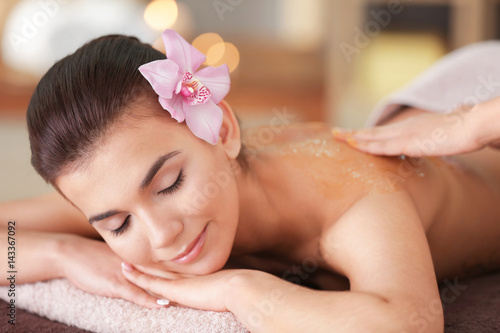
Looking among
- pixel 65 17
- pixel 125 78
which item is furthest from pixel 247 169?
pixel 65 17

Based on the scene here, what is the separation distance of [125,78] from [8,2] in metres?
3.47

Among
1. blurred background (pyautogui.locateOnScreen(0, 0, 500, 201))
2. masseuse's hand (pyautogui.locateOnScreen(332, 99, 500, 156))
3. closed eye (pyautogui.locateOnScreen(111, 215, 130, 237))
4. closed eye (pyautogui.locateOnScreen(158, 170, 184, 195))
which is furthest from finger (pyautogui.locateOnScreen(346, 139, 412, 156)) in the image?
blurred background (pyautogui.locateOnScreen(0, 0, 500, 201))

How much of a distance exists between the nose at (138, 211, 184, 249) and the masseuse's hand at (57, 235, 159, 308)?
5.8 inches

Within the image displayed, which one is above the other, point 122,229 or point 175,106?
point 175,106

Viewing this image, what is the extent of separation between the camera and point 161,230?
94 centimetres

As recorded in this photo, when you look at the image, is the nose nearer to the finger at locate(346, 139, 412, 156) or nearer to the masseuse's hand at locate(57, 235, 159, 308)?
the masseuse's hand at locate(57, 235, 159, 308)

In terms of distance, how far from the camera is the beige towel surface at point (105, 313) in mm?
925

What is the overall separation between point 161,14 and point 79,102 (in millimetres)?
3447

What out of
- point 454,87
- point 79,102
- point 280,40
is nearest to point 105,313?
point 79,102

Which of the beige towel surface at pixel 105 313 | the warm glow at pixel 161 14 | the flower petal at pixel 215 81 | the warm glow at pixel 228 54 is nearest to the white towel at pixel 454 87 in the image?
the flower petal at pixel 215 81

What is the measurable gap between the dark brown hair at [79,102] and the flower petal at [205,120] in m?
0.08

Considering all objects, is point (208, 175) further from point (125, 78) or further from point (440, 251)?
point (440, 251)

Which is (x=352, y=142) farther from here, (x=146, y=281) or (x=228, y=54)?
(x=228, y=54)

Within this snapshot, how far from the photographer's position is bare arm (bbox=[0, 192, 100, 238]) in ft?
4.18
